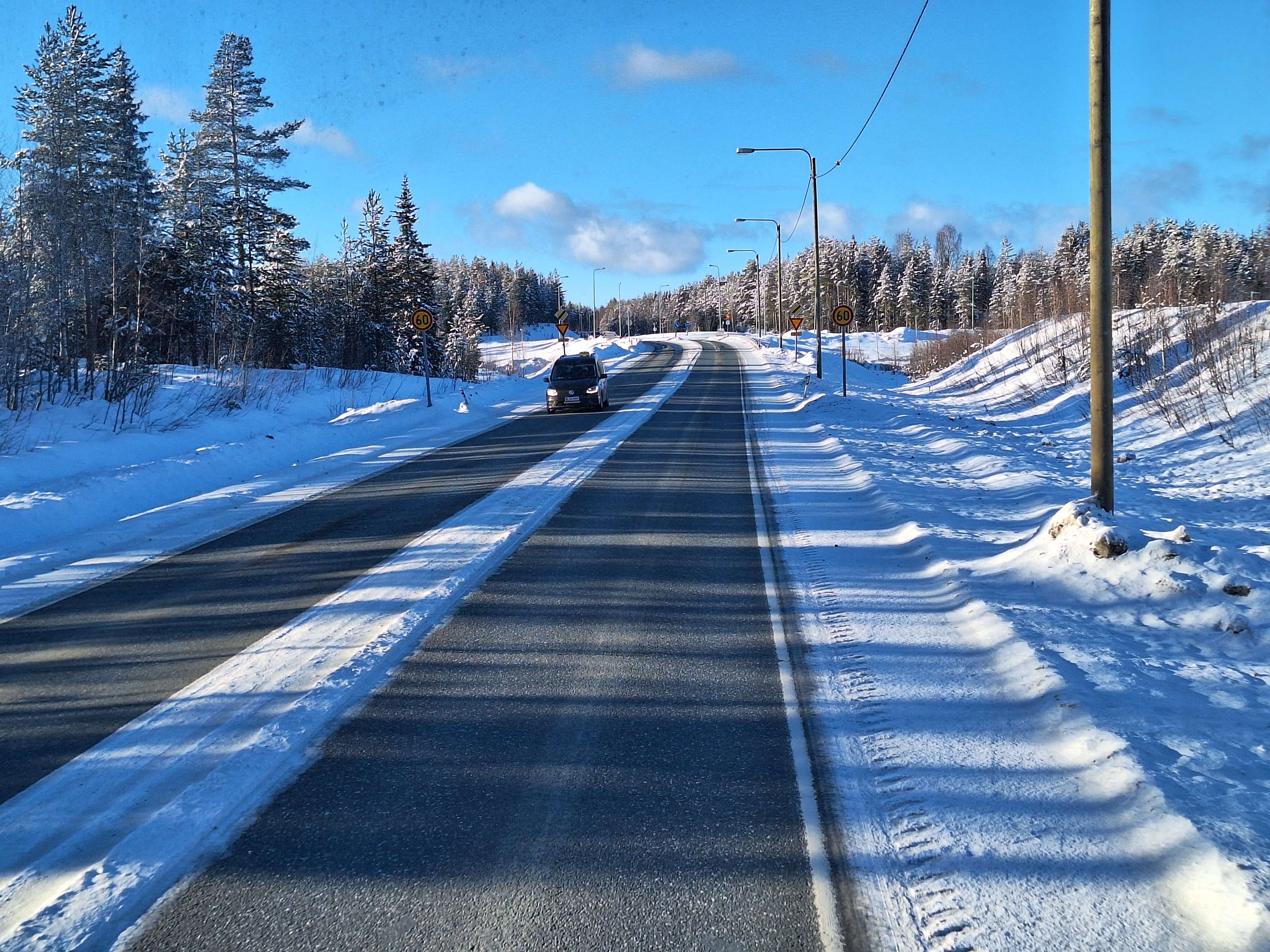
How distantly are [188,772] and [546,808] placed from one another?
1863 mm

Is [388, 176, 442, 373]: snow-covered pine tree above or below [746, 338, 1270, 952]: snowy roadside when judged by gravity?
above

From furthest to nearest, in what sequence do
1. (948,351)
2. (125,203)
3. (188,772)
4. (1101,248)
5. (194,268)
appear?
(948,351) < (194,268) < (125,203) < (1101,248) < (188,772)

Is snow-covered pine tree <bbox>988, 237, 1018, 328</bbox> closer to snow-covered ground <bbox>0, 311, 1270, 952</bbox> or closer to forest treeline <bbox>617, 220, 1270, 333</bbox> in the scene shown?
forest treeline <bbox>617, 220, 1270, 333</bbox>

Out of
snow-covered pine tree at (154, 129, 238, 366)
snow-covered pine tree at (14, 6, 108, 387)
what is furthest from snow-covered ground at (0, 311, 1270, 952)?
snow-covered pine tree at (154, 129, 238, 366)

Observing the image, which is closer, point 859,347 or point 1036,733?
point 1036,733

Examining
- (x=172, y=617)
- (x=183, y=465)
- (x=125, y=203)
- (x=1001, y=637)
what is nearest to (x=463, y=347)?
(x=125, y=203)

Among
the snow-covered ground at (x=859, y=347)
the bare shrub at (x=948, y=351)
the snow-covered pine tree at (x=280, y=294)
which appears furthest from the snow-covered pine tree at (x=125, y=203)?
the bare shrub at (x=948, y=351)

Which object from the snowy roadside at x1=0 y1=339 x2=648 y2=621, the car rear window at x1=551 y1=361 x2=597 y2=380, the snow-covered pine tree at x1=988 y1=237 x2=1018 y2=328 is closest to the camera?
the snowy roadside at x1=0 y1=339 x2=648 y2=621

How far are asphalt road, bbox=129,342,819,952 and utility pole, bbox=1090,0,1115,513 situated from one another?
3.95 meters

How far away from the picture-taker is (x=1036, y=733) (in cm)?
465

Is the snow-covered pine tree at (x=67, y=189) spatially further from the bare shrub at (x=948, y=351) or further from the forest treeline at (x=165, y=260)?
the bare shrub at (x=948, y=351)

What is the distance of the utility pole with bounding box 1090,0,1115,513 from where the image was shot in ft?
26.1

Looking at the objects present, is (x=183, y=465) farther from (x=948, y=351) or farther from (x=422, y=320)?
(x=948, y=351)

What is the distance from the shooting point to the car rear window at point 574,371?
26812 mm
